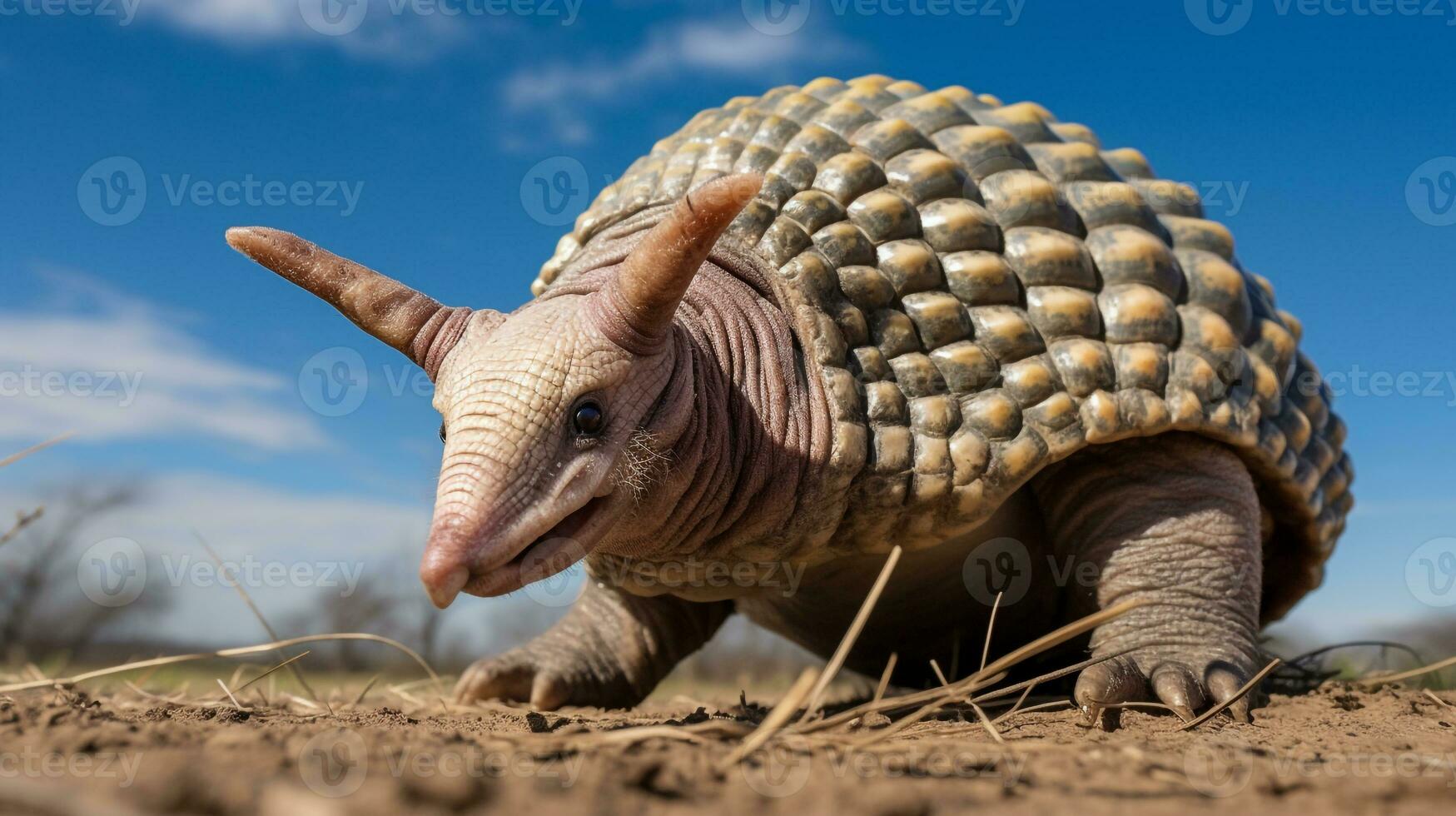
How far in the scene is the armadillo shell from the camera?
13.7ft

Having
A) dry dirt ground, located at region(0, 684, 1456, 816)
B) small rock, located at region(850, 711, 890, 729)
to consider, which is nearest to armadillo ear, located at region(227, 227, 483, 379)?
dry dirt ground, located at region(0, 684, 1456, 816)

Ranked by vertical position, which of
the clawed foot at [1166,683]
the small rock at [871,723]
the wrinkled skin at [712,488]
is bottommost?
the small rock at [871,723]

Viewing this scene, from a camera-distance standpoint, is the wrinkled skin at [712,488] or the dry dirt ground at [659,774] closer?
the dry dirt ground at [659,774]

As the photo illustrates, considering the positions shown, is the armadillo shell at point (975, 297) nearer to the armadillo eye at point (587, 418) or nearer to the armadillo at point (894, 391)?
A: the armadillo at point (894, 391)

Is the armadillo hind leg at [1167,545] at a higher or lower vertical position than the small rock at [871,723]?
higher

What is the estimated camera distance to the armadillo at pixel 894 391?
3.56 meters

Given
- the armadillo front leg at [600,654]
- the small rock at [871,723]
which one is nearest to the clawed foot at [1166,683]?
the small rock at [871,723]

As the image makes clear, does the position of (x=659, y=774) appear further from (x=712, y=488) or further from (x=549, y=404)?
(x=712, y=488)

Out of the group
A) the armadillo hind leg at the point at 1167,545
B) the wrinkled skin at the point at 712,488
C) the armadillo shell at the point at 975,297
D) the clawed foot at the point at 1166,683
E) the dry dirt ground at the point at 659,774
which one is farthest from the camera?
the armadillo hind leg at the point at 1167,545

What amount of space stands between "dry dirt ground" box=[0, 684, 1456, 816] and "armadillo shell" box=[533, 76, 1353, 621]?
151 centimetres

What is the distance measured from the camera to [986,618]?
5.12 m

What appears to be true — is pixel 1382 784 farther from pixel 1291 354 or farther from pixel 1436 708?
pixel 1291 354

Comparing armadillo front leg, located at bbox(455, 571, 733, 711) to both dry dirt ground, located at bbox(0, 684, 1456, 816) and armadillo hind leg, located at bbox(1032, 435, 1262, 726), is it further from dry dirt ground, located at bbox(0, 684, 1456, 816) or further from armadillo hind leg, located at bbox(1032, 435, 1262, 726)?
dry dirt ground, located at bbox(0, 684, 1456, 816)

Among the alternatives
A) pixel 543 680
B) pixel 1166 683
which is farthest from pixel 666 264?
pixel 543 680
